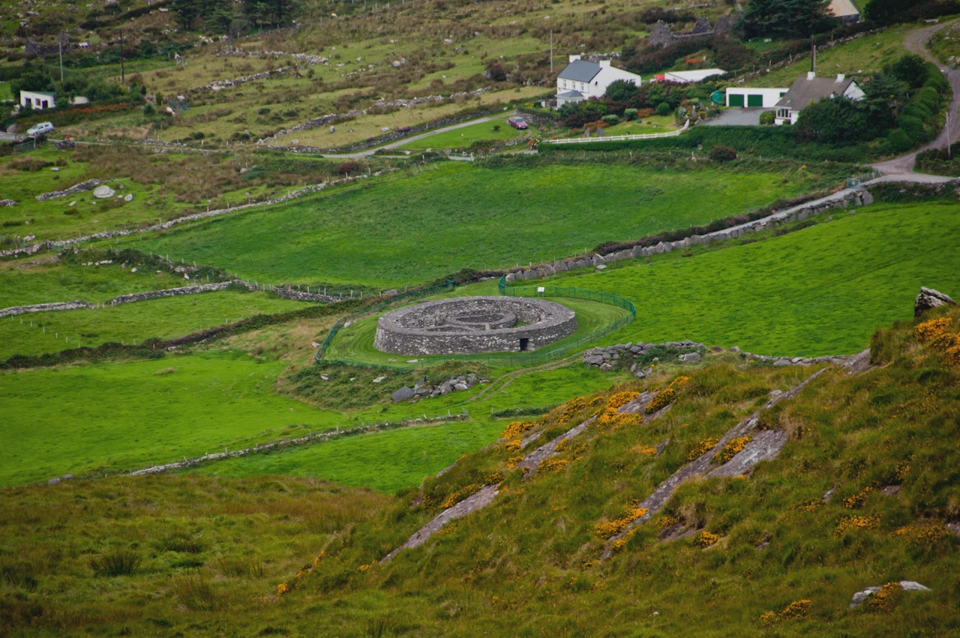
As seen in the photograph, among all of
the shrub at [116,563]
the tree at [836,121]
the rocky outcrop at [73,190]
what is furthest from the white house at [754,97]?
the shrub at [116,563]

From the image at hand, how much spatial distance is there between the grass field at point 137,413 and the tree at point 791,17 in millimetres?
91561

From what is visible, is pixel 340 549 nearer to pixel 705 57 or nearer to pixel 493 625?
pixel 493 625

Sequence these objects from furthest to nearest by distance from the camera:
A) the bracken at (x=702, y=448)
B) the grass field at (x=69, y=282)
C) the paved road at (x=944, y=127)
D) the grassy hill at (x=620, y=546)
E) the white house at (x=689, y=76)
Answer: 1. the white house at (x=689, y=76)
2. the grass field at (x=69, y=282)
3. the paved road at (x=944, y=127)
4. the bracken at (x=702, y=448)
5. the grassy hill at (x=620, y=546)

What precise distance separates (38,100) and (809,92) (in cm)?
13013

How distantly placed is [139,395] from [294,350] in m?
12.8

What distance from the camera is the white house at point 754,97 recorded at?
4425 inches

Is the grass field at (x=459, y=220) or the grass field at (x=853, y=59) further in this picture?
the grass field at (x=853, y=59)

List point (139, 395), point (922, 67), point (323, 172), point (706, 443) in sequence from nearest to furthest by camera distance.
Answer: point (706, 443) → point (139, 395) → point (922, 67) → point (323, 172)

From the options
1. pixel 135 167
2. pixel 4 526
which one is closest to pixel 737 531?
pixel 4 526

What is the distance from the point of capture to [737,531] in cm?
2198

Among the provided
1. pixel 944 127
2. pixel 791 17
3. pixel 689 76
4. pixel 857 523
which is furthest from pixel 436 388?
pixel 791 17

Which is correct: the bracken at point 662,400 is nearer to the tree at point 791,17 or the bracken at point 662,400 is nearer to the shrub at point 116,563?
the shrub at point 116,563

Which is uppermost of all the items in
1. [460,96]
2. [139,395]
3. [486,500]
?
[460,96]

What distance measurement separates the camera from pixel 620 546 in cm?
2416
